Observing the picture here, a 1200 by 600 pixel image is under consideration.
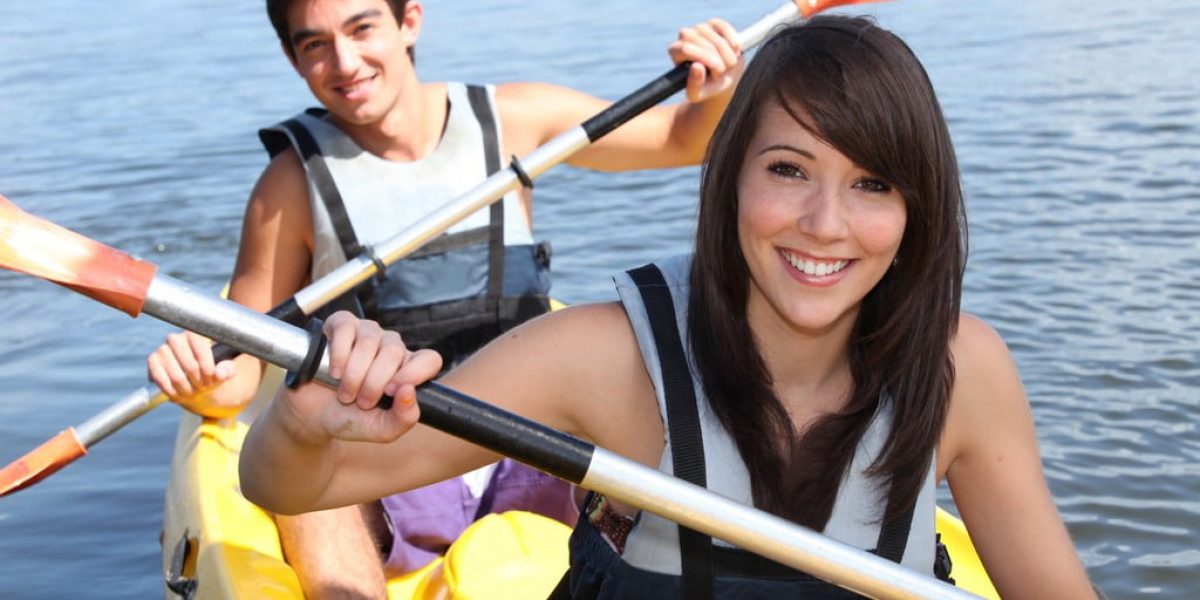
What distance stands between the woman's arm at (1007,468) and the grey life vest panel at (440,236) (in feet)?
4.24

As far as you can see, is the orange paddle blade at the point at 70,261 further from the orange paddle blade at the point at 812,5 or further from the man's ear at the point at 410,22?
the orange paddle blade at the point at 812,5

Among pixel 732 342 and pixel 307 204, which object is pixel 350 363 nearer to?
pixel 732 342

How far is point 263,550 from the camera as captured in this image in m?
2.68

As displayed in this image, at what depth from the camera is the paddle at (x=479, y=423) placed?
1.42m

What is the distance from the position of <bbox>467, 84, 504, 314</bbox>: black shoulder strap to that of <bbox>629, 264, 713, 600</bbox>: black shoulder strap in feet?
4.11

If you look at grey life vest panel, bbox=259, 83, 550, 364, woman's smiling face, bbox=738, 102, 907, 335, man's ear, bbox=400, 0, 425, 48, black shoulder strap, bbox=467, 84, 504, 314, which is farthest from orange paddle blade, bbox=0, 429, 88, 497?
woman's smiling face, bbox=738, 102, 907, 335

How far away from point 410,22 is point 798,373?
166cm

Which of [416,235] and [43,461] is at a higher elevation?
[416,235]

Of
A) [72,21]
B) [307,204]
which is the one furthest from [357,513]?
[72,21]

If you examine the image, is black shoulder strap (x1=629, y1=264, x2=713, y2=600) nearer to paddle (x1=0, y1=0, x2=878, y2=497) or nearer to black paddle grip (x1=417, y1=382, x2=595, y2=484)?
black paddle grip (x1=417, y1=382, x2=595, y2=484)

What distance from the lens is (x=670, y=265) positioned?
1.99 m

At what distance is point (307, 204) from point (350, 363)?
1604mm

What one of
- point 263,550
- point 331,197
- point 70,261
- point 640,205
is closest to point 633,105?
point 331,197

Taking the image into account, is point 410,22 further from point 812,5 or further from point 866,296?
point 866,296
